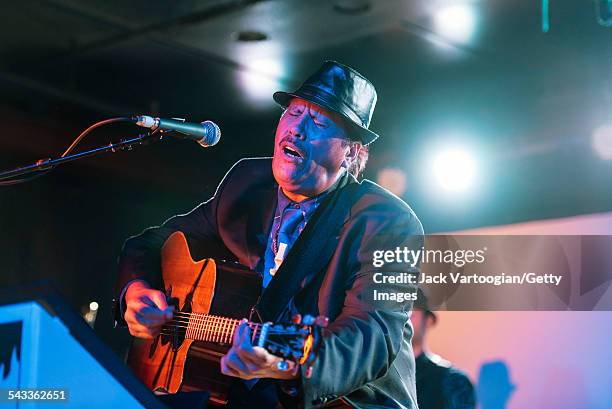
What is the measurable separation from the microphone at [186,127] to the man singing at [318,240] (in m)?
0.32

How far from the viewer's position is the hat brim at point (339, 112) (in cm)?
286

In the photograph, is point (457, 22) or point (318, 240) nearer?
point (318, 240)

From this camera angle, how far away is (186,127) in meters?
2.67

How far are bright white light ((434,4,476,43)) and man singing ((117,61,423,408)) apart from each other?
537mm

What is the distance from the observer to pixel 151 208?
341cm

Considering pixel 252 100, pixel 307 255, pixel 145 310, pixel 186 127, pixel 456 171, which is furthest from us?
pixel 252 100

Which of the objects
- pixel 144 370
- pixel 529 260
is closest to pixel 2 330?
A: pixel 144 370

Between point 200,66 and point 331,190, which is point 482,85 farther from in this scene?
point 200,66

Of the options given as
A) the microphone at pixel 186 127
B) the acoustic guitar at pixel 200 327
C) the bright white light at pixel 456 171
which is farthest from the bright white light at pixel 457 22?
the acoustic guitar at pixel 200 327

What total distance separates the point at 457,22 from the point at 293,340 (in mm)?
1693

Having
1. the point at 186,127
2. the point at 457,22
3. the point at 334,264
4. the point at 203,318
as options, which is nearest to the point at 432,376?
the point at 334,264

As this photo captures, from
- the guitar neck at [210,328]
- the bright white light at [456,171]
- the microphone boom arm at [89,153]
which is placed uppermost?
the bright white light at [456,171]

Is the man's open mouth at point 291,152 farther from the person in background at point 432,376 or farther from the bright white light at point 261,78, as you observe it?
the person in background at point 432,376

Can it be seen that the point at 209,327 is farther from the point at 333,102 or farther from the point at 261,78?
the point at 261,78
